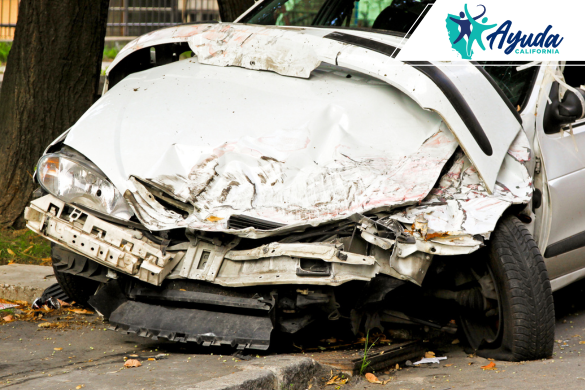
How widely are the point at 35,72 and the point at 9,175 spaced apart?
0.91 meters

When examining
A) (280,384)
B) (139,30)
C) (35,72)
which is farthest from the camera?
(139,30)

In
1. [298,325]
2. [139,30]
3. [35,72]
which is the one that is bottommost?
[298,325]

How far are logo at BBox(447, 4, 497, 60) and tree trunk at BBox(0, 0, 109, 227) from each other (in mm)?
3335

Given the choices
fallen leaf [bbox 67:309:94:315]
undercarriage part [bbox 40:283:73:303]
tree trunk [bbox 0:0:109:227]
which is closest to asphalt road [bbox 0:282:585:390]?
fallen leaf [bbox 67:309:94:315]

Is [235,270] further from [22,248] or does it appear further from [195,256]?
[22,248]

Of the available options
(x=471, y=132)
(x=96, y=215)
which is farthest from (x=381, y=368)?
(x=96, y=215)

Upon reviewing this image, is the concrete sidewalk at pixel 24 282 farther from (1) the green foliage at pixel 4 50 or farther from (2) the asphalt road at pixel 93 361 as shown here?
(1) the green foliage at pixel 4 50

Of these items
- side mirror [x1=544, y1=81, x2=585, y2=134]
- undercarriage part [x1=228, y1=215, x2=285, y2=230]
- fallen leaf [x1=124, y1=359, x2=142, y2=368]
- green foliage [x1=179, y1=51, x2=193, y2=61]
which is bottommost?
fallen leaf [x1=124, y1=359, x2=142, y2=368]

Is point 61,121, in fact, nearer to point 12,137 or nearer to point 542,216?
point 12,137

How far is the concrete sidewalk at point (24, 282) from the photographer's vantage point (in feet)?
14.7

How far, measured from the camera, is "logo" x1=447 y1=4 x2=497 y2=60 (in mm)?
3812

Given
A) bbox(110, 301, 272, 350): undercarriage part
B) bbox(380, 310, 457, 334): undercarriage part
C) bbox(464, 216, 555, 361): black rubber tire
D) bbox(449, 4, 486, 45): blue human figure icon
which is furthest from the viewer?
bbox(449, 4, 486, 45): blue human figure icon

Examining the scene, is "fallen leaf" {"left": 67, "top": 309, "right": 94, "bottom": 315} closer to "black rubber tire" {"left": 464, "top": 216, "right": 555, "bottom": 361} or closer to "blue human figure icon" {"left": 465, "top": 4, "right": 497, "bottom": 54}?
"black rubber tire" {"left": 464, "top": 216, "right": 555, "bottom": 361}

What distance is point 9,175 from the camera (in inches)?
223
